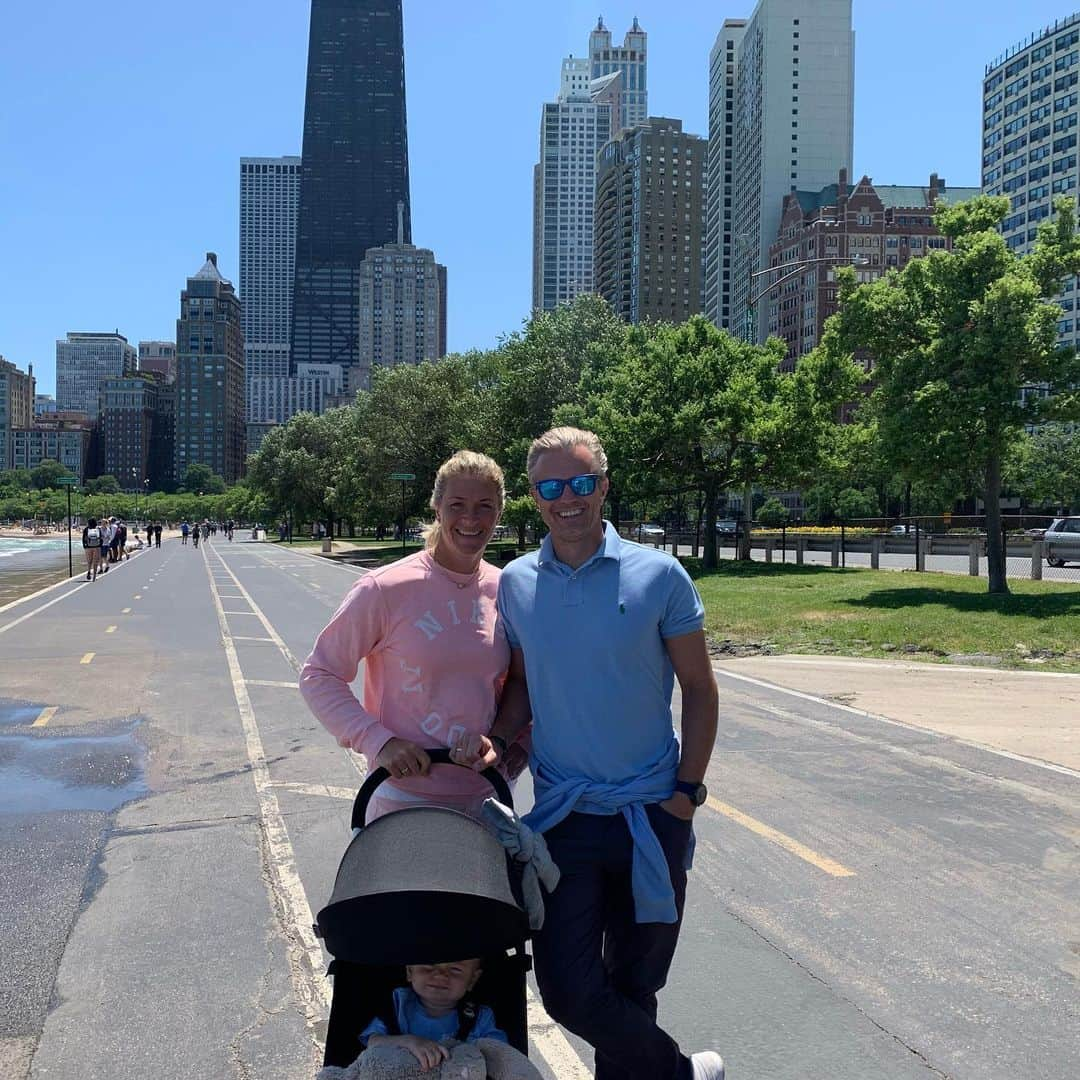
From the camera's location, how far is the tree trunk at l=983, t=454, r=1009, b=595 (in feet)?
68.1

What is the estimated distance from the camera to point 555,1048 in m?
3.93

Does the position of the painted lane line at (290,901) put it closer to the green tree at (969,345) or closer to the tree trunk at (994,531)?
the green tree at (969,345)

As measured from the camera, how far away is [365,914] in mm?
2545

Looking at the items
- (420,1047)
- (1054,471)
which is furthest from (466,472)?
(1054,471)

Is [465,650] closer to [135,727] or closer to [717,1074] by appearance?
[717,1074]

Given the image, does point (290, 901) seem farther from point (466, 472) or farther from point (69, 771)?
point (69, 771)

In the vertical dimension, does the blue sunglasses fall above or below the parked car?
above

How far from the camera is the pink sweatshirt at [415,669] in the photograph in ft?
9.75

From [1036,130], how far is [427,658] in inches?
7152

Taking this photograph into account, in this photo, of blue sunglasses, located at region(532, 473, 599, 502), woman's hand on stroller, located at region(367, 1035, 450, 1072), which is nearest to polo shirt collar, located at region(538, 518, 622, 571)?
blue sunglasses, located at region(532, 473, 599, 502)

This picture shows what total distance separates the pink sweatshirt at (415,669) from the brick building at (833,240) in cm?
15574

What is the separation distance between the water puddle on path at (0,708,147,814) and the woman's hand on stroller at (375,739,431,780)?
5.09 metres

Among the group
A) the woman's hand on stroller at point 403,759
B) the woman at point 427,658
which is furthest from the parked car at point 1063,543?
the woman's hand on stroller at point 403,759

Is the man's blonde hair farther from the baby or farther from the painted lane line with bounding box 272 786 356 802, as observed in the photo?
the painted lane line with bounding box 272 786 356 802
